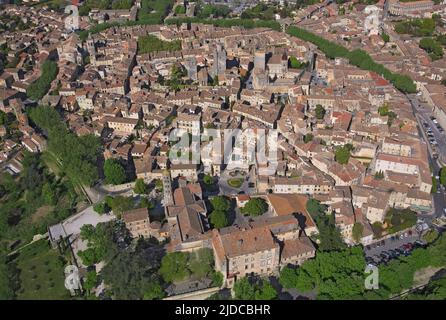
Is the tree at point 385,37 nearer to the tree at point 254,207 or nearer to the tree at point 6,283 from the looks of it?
the tree at point 254,207

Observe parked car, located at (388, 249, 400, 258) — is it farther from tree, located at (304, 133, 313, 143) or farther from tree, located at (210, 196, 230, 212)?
tree, located at (304, 133, 313, 143)

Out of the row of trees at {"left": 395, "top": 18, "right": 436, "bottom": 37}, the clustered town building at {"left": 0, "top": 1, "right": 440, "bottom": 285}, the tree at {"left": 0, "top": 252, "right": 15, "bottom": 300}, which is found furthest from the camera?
the row of trees at {"left": 395, "top": 18, "right": 436, "bottom": 37}

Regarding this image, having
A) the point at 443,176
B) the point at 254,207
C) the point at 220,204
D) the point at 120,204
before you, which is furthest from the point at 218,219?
the point at 443,176

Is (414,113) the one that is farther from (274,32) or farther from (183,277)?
(183,277)

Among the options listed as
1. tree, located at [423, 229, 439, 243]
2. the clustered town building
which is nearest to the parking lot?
tree, located at [423, 229, 439, 243]

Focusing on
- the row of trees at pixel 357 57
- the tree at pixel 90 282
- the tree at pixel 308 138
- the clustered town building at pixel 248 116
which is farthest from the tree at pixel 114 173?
the row of trees at pixel 357 57

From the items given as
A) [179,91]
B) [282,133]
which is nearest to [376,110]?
[282,133]
